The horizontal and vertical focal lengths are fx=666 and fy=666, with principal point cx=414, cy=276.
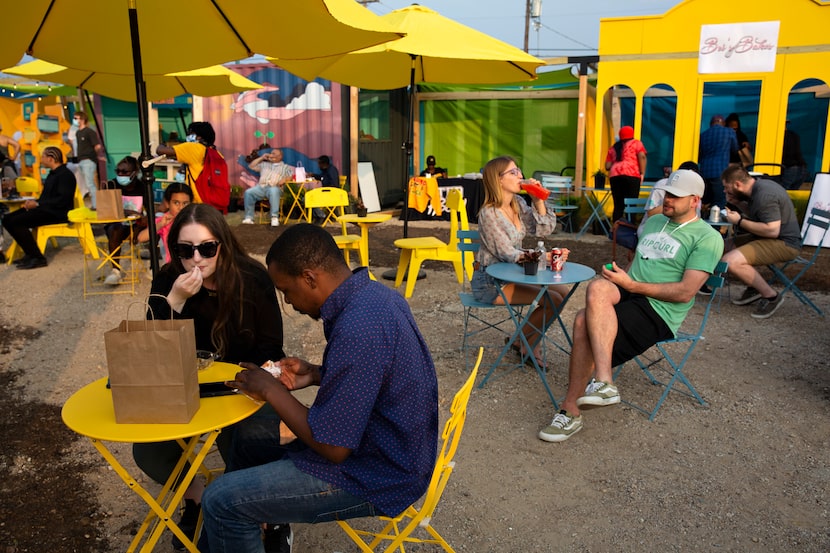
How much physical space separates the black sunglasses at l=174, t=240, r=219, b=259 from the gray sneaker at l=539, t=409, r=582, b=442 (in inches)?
81.4

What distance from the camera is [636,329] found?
12.6 feet

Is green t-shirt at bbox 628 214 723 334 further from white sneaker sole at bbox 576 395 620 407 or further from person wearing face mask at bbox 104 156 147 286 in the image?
person wearing face mask at bbox 104 156 147 286

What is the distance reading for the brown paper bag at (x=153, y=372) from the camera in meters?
1.95

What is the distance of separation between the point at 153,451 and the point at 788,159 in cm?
1117

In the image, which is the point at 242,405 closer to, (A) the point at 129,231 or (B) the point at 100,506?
(B) the point at 100,506

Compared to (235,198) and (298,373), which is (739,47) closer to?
(235,198)

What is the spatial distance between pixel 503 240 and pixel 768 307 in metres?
3.11

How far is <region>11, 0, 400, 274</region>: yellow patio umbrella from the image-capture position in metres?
3.42

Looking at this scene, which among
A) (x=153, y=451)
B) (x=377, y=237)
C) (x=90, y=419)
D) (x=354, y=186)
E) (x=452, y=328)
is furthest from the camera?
(x=354, y=186)

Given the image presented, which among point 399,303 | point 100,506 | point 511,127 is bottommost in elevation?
point 100,506

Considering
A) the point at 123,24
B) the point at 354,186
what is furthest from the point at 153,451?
the point at 354,186

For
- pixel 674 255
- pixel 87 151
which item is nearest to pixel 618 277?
pixel 674 255

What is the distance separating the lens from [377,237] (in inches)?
415

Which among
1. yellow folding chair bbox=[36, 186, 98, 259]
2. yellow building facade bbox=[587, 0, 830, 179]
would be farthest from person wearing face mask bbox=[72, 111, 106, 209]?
yellow building facade bbox=[587, 0, 830, 179]
